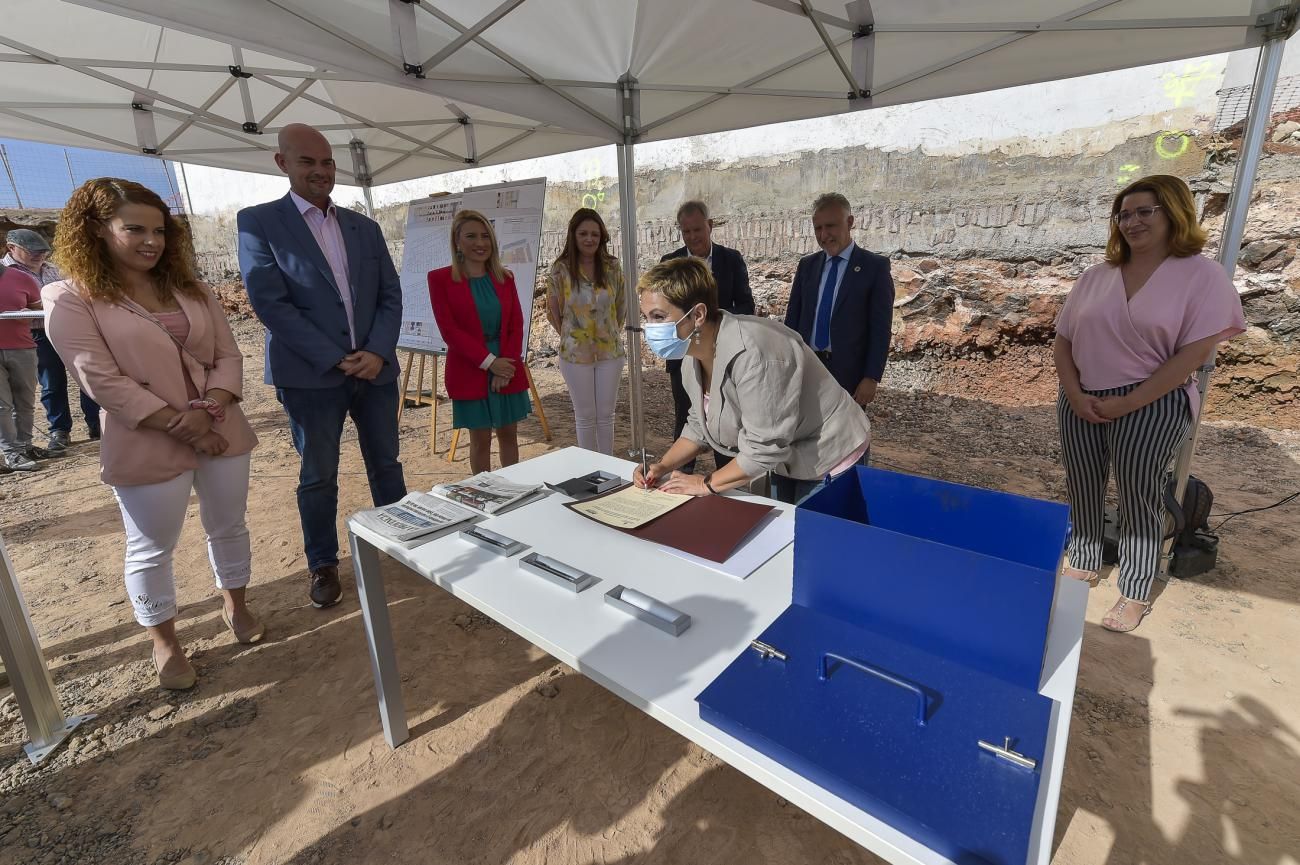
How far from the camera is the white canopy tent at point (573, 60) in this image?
86.0 inches

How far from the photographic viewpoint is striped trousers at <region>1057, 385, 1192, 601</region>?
202 cm

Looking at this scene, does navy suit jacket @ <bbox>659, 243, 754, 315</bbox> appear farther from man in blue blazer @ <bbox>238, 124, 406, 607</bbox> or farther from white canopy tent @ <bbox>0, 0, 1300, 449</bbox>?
man in blue blazer @ <bbox>238, 124, 406, 607</bbox>

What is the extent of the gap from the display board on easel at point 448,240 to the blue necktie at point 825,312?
181 centimetres

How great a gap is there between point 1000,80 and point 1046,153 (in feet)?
10.0

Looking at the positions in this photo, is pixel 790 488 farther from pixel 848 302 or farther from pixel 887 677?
pixel 848 302

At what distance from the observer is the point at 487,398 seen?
2.96 m

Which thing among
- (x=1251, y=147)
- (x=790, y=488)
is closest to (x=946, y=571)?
(x=790, y=488)

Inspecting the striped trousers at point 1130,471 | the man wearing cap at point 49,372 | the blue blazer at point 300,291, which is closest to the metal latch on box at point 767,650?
the striped trousers at point 1130,471

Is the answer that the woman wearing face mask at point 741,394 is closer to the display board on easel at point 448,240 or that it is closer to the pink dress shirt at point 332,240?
the pink dress shirt at point 332,240

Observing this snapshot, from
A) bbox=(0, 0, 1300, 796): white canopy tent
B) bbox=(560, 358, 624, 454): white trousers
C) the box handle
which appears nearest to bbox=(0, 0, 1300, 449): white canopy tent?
bbox=(0, 0, 1300, 796): white canopy tent

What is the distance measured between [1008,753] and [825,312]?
8.12ft

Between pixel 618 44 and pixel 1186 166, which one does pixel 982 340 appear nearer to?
pixel 1186 166

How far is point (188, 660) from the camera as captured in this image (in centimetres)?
210

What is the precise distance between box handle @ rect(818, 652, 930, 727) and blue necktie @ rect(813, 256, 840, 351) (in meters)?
2.29
